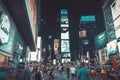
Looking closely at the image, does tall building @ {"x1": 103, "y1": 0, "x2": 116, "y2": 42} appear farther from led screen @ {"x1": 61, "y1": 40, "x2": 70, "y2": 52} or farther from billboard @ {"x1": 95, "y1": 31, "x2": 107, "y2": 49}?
led screen @ {"x1": 61, "y1": 40, "x2": 70, "y2": 52}

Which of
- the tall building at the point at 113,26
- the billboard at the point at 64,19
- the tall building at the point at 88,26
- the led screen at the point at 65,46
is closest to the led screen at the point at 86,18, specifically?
the tall building at the point at 88,26

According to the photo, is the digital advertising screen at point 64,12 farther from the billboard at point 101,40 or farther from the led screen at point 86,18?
the billboard at point 101,40

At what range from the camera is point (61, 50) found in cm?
8750

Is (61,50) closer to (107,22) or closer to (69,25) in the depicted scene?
(69,25)

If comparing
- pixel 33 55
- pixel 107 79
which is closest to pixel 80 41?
pixel 33 55

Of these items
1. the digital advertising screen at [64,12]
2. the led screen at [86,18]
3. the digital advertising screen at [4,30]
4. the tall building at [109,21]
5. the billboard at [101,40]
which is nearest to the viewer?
the digital advertising screen at [4,30]

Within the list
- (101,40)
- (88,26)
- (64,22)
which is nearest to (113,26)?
(101,40)

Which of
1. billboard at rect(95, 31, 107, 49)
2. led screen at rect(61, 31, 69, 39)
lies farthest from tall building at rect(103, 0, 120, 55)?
led screen at rect(61, 31, 69, 39)

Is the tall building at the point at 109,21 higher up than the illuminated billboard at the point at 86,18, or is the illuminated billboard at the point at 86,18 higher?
the illuminated billboard at the point at 86,18

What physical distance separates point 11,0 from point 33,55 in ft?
116

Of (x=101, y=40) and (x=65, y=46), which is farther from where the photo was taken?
(x=65, y=46)

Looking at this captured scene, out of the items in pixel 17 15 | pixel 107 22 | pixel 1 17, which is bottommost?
pixel 1 17

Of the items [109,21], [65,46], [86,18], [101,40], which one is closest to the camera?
[109,21]

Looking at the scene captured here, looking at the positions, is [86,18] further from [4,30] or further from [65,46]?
[4,30]
